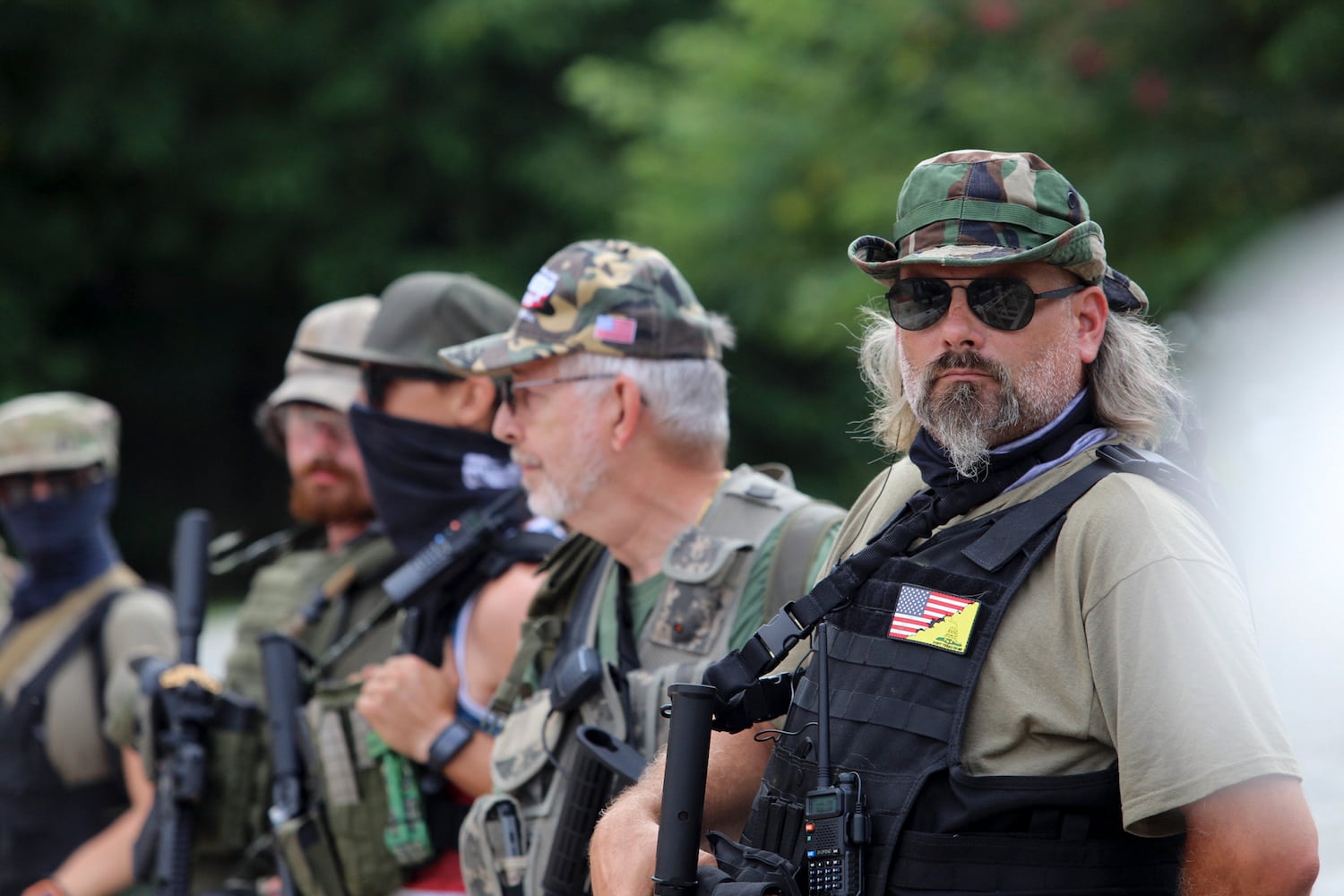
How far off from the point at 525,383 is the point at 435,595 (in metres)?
0.78

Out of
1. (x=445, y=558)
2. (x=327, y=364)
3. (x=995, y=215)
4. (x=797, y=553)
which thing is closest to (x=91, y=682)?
(x=327, y=364)

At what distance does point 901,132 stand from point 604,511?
6657 mm

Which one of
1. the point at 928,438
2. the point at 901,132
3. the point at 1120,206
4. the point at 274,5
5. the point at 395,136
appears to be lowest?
the point at 928,438

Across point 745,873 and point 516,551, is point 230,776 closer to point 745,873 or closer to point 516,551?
point 516,551

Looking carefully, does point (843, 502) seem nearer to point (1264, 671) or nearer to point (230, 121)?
point (230, 121)

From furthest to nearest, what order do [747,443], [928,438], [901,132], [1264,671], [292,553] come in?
[747,443], [901,132], [292,553], [928,438], [1264,671]

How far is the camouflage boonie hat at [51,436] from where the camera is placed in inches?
193

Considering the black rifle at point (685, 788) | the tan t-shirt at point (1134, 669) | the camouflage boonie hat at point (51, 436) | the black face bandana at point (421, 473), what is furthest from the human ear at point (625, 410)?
the camouflage boonie hat at point (51, 436)

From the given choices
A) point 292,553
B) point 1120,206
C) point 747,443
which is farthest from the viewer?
point 747,443

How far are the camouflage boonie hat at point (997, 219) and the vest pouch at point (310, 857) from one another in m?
2.34

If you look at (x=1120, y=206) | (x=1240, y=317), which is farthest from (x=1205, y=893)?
(x=1120, y=206)

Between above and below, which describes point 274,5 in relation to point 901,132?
above

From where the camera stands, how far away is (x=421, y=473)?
384 centimetres

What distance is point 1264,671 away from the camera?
5.99ft
